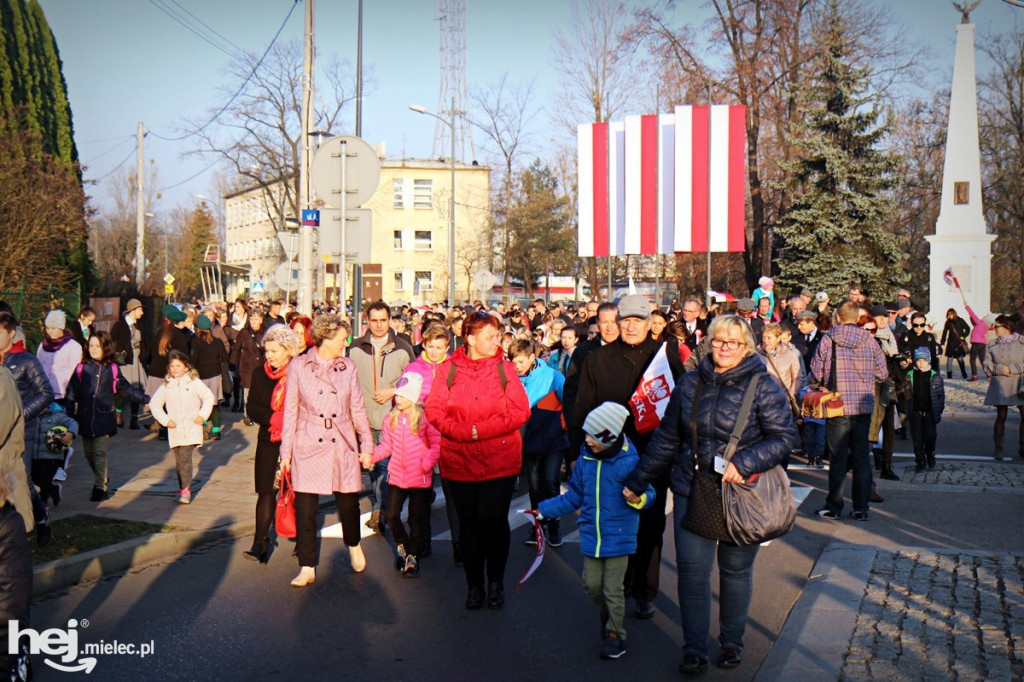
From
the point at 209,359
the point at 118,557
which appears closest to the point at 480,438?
the point at 118,557

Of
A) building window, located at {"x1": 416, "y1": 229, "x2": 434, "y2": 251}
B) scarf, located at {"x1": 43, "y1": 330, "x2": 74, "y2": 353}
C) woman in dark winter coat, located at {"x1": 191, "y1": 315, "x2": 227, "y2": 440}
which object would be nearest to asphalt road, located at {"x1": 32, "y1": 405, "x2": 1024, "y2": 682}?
scarf, located at {"x1": 43, "y1": 330, "x2": 74, "y2": 353}

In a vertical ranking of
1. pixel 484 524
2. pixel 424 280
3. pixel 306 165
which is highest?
pixel 306 165

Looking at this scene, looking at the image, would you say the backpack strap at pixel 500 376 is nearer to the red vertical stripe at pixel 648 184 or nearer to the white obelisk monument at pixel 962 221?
the red vertical stripe at pixel 648 184

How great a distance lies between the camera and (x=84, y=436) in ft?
33.3

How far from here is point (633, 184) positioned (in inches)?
1200

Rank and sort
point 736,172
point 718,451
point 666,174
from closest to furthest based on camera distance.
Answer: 1. point 718,451
2. point 736,172
3. point 666,174

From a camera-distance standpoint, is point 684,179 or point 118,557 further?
point 684,179

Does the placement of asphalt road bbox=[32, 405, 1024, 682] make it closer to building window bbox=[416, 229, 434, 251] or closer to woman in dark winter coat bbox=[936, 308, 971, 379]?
woman in dark winter coat bbox=[936, 308, 971, 379]

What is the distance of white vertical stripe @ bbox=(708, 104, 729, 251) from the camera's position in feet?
95.6

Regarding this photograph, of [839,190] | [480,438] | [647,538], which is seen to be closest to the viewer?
[647,538]

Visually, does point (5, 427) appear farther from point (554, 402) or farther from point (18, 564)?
point (554, 402)

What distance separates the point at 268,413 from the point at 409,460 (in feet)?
3.72

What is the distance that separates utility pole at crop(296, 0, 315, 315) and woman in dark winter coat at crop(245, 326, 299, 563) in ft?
32.7

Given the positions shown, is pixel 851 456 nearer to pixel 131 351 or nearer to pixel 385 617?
pixel 385 617
